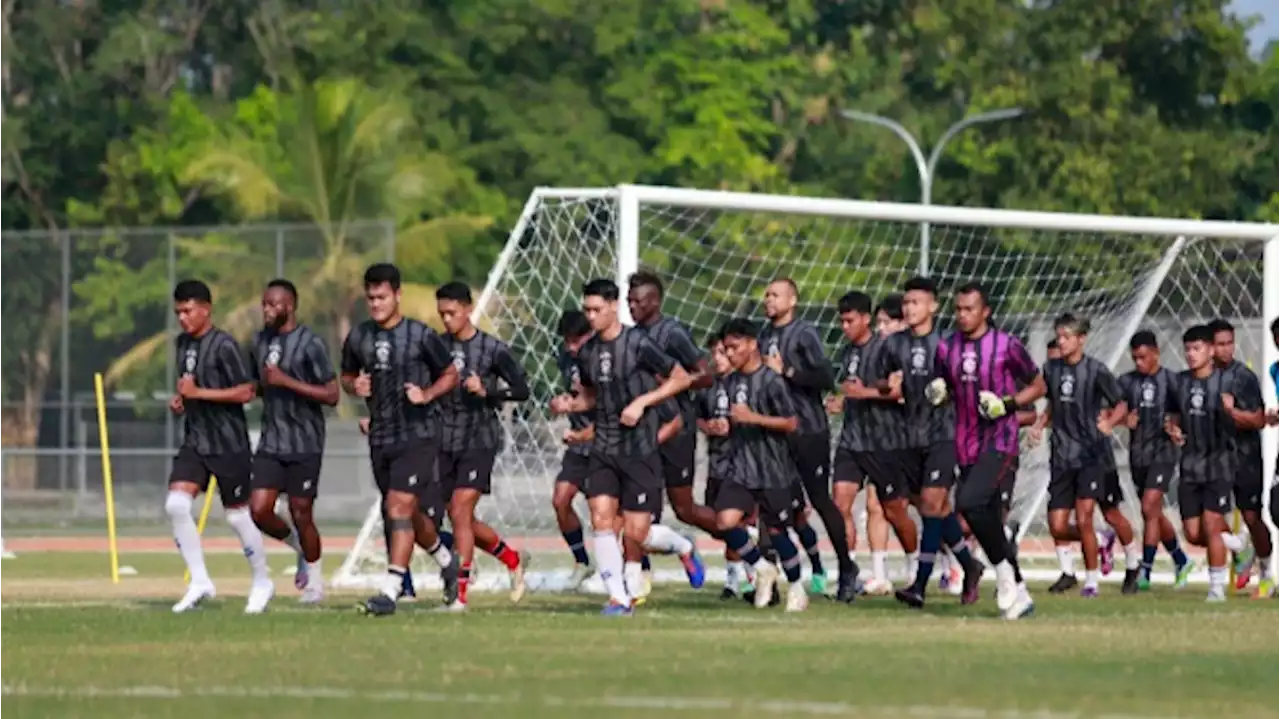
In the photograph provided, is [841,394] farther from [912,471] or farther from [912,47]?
[912,47]

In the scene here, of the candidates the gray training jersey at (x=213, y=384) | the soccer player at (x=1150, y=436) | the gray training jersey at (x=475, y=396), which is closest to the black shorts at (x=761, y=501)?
the gray training jersey at (x=475, y=396)

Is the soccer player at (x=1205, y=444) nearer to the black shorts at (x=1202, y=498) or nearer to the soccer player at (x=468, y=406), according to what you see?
the black shorts at (x=1202, y=498)

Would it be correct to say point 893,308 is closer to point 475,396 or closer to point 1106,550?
point 475,396

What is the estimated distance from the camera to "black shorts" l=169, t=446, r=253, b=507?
63.0 ft

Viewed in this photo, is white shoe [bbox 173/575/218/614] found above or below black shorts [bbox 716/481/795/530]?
below

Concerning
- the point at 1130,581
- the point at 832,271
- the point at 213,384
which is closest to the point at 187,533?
the point at 213,384

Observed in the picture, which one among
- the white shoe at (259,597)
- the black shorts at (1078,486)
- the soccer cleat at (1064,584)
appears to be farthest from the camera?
the soccer cleat at (1064,584)

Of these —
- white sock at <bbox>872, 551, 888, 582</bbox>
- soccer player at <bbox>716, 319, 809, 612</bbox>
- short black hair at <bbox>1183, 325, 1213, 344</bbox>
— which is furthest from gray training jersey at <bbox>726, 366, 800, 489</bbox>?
short black hair at <bbox>1183, 325, 1213, 344</bbox>

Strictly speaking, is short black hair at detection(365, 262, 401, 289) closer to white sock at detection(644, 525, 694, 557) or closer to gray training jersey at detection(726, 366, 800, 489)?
gray training jersey at detection(726, 366, 800, 489)

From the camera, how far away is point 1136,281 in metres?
29.3

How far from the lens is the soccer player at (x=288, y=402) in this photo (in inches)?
755

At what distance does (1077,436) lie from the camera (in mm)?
22656

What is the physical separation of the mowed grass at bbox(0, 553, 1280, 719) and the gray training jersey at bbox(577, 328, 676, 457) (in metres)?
1.05

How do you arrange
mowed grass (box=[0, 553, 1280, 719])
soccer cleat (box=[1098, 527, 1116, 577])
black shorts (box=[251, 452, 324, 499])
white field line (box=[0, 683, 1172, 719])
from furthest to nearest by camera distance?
soccer cleat (box=[1098, 527, 1116, 577]) < black shorts (box=[251, 452, 324, 499]) < mowed grass (box=[0, 553, 1280, 719]) < white field line (box=[0, 683, 1172, 719])
